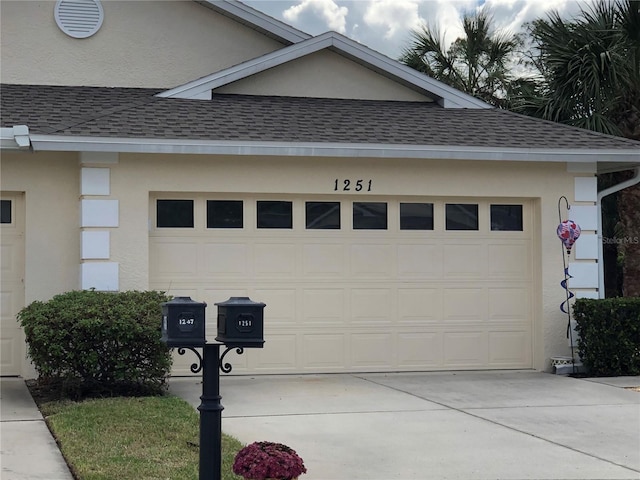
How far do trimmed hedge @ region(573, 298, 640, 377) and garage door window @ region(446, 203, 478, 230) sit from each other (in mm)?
1808

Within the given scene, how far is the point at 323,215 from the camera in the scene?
12094mm

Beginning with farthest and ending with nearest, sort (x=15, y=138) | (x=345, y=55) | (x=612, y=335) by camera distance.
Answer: (x=345, y=55) < (x=612, y=335) < (x=15, y=138)

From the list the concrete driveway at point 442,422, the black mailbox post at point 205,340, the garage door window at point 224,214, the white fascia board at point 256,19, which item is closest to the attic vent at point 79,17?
the white fascia board at point 256,19

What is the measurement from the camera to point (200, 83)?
42.4 feet

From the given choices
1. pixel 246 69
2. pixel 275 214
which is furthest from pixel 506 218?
pixel 246 69

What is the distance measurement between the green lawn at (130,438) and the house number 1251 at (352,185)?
3.73 meters

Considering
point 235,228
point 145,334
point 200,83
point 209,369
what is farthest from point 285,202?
point 209,369

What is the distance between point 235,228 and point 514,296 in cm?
394

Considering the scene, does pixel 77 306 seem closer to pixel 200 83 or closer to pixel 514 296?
pixel 200 83

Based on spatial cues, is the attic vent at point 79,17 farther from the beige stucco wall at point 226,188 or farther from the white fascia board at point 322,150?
the white fascia board at point 322,150

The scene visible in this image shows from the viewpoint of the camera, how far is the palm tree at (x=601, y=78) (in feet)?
48.6

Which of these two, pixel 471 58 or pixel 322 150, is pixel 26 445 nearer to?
pixel 322 150

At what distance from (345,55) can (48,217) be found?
5064 mm

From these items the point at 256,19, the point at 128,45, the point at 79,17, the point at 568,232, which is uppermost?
the point at 256,19
